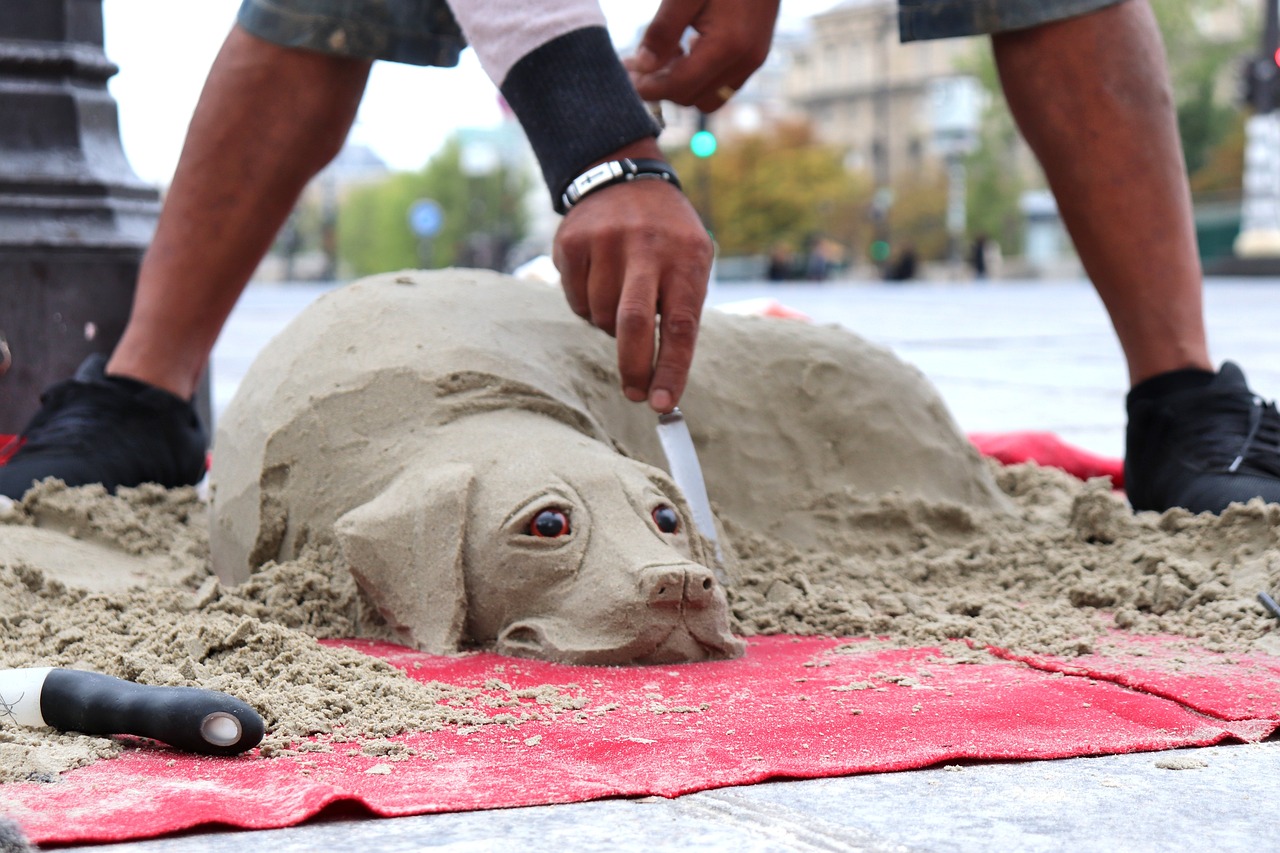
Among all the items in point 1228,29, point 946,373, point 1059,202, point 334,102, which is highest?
point 1228,29

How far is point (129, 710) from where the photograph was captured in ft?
5.54

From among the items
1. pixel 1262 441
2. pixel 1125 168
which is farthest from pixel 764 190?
pixel 1262 441

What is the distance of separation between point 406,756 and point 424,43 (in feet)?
6.68

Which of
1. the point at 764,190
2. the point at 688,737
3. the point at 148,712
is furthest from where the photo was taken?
the point at 764,190

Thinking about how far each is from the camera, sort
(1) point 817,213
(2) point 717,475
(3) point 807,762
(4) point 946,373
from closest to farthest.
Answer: (3) point 807,762 → (2) point 717,475 → (4) point 946,373 → (1) point 817,213

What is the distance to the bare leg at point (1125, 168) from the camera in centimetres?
320

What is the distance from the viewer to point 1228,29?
6469 cm

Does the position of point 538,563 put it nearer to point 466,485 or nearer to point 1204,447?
point 466,485

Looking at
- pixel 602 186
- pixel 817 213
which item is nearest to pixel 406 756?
pixel 602 186

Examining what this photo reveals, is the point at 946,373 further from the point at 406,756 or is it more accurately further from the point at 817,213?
the point at 817,213

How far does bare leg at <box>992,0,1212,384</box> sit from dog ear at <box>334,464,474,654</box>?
1571 millimetres

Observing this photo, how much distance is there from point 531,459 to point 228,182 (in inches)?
50.6

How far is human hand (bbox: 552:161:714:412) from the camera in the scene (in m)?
2.38

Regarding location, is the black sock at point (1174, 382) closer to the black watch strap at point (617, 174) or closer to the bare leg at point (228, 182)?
the black watch strap at point (617, 174)
